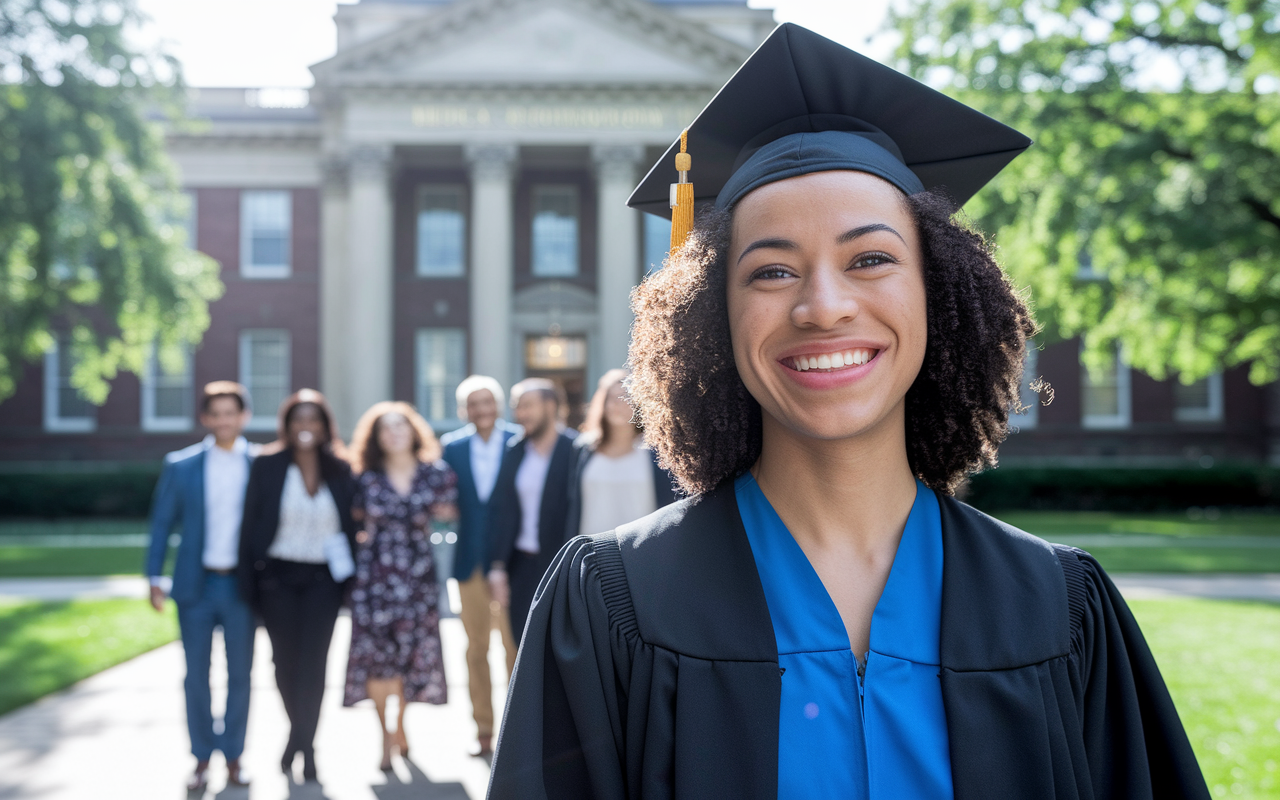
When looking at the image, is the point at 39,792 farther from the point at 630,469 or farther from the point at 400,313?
the point at 400,313

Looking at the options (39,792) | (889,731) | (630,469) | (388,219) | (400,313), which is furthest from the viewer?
(400,313)

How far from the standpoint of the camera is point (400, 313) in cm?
2764

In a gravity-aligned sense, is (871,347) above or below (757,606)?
above

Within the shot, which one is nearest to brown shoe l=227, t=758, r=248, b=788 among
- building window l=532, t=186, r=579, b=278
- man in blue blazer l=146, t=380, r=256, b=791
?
man in blue blazer l=146, t=380, r=256, b=791

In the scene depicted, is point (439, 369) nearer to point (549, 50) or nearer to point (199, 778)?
point (549, 50)

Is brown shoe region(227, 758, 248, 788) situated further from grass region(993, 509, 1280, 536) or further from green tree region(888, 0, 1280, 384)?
grass region(993, 509, 1280, 536)

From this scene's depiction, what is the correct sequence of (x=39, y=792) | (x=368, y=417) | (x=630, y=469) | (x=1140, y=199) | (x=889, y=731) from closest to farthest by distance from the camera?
(x=889, y=731) → (x=39, y=792) → (x=630, y=469) → (x=368, y=417) → (x=1140, y=199)

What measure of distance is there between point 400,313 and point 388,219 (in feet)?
11.6

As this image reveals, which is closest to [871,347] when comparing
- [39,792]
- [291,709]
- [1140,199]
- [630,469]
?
[630,469]

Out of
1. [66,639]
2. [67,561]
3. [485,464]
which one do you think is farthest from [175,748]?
[67,561]

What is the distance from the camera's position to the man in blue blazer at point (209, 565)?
17.5ft

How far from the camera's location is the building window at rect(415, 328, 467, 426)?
1078 inches

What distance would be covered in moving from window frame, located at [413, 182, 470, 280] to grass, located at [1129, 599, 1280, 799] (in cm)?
2128

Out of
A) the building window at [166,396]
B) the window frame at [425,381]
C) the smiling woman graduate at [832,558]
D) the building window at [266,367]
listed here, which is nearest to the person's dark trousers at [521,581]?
the smiling woman graduate at [832,558]
